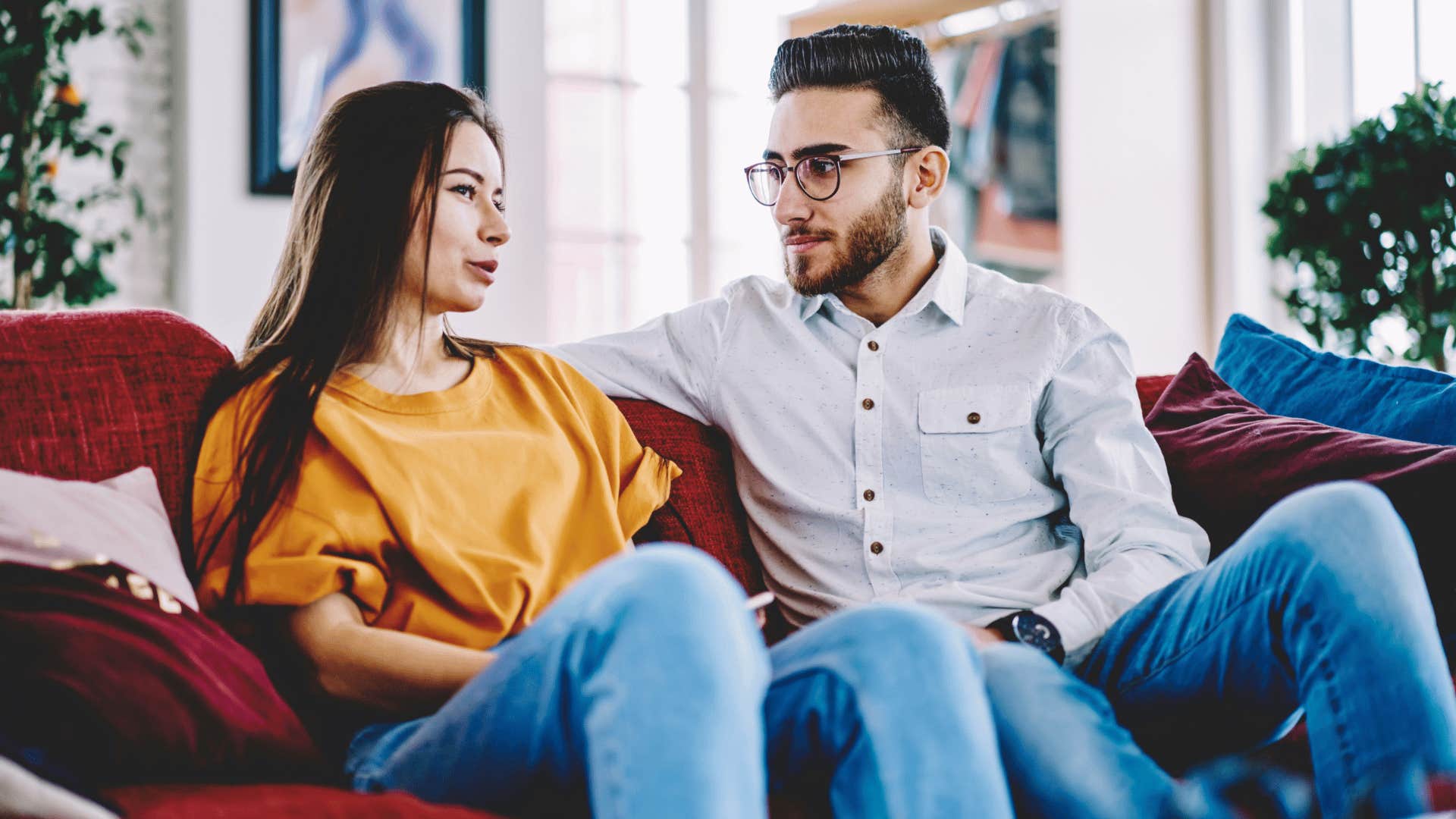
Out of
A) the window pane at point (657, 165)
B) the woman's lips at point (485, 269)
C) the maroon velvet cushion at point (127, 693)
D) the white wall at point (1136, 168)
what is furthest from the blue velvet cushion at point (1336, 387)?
the window pane at point (657, 165)

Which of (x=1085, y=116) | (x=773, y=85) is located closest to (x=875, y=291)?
(x=773, y=85)

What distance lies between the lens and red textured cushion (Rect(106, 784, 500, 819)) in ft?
3.47

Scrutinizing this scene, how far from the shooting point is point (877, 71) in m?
1.88

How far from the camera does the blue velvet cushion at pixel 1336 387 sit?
183 cm

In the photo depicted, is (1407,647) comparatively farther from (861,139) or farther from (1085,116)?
(1085,116)

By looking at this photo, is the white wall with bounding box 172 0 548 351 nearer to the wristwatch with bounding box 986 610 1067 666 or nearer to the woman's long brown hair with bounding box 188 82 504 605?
the woman's long brown hair with bounding box 188 82 504 605

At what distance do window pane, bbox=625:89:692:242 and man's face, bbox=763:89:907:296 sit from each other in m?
2.96

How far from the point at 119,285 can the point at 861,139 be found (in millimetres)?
2695

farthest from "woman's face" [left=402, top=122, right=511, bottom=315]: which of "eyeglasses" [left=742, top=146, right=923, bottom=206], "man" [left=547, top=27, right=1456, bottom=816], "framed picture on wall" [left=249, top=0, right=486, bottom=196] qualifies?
"framed picture on wall" [left=249, top=0, right=486, bottom=196]

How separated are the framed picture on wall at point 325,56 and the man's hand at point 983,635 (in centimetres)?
275

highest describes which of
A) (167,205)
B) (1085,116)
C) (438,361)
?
(1085,116)

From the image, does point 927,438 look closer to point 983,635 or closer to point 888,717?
point 983,635

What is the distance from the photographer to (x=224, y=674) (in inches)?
48.9

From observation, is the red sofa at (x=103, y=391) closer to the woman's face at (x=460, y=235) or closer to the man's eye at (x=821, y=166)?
the woman's face at (x=460, y=235)
